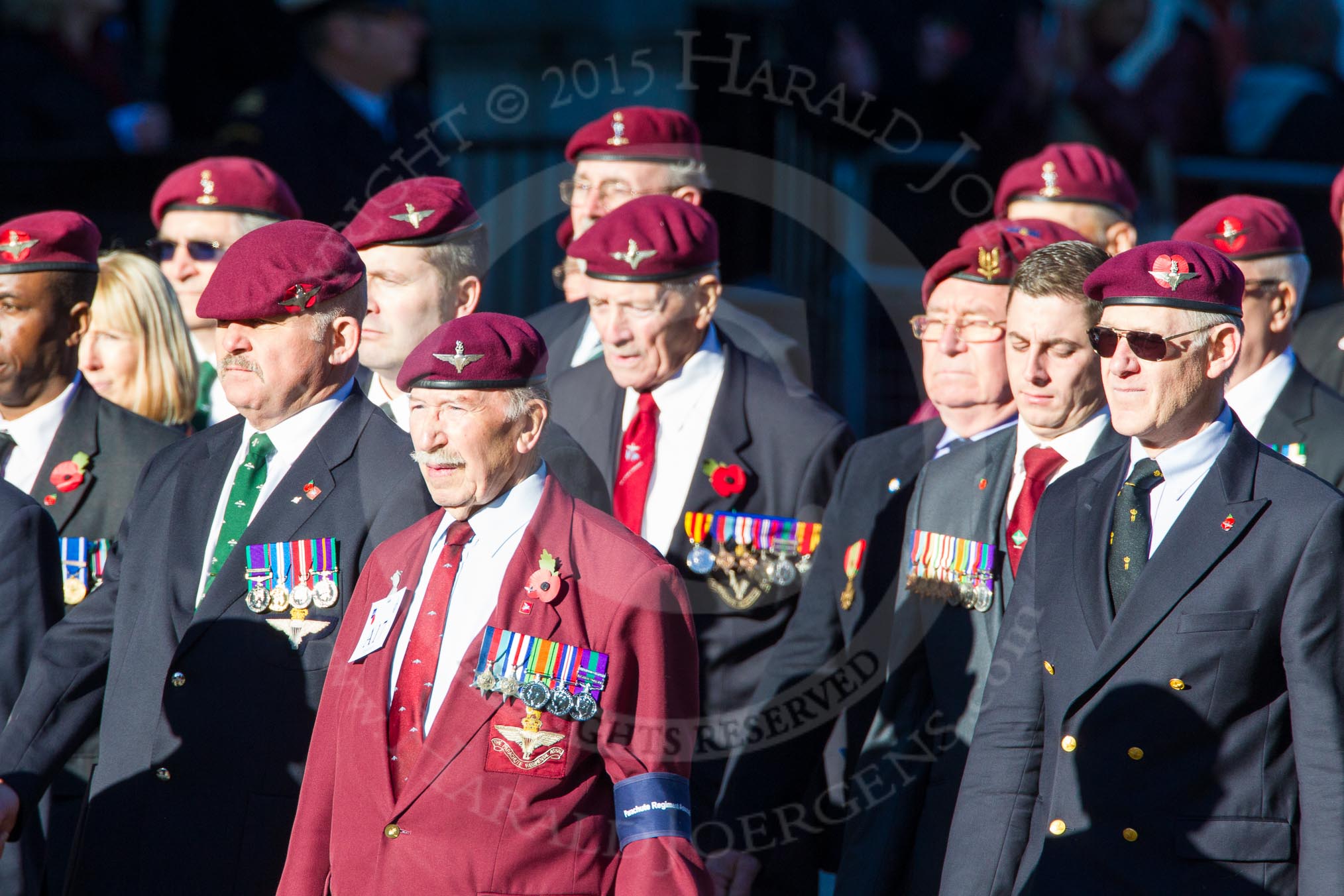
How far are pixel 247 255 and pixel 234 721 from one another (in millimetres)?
1146

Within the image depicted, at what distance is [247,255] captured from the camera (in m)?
4.73

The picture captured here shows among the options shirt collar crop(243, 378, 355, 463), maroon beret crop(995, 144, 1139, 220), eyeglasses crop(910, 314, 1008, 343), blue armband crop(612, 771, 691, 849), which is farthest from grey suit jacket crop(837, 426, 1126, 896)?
maroon beret crop(995, 144, 1139, 220)

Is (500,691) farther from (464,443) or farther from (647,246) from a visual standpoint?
(647,246)

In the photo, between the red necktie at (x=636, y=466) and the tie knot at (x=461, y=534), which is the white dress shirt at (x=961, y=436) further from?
the tie knot at (x=461, y=534)

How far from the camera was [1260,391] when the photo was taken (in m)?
5.89

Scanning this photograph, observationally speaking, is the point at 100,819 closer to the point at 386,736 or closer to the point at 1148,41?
the point at 386,736

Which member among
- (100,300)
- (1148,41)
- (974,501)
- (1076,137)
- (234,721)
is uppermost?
(1148,41)

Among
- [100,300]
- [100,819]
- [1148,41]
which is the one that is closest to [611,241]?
[100,300]

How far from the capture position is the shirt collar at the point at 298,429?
477cm

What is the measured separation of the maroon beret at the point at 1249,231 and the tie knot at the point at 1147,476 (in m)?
1.98

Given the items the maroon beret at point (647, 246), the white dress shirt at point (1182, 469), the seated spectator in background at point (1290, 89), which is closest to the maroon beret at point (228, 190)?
the maroon beret at point (647, 246)

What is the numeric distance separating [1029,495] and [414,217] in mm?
2086

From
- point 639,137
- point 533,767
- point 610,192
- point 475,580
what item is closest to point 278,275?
point 475,580

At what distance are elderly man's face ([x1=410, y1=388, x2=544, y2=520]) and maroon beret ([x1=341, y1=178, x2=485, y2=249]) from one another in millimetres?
1674
